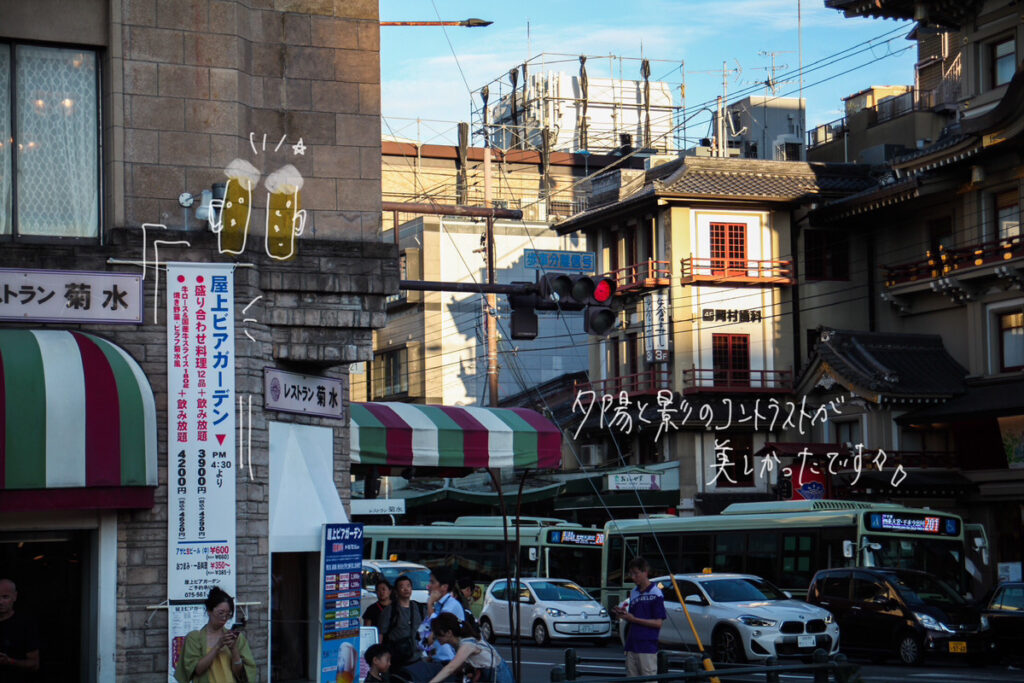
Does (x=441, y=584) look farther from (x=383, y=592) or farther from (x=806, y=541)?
(x=806, y=541)

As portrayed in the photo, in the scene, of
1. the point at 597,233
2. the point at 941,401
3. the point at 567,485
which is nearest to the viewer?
the point at 941,401

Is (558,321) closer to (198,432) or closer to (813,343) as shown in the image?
(813,343)

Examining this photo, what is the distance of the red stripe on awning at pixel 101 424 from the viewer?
13.3 m

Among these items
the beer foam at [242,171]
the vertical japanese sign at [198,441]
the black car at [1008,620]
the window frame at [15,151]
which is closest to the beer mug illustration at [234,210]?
the beer foam at [242,171]

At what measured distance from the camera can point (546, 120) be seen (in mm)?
67562

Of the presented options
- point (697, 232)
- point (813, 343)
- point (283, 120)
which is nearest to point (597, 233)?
point (697, 232)

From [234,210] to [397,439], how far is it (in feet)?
14.7

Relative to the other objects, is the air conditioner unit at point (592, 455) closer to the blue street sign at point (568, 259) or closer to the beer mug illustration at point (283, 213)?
the blue street sign at point (568, 259)

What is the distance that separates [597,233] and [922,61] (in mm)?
15634

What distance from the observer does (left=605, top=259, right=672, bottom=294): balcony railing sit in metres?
51.6

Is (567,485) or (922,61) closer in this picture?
(567,485)

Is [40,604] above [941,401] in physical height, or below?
below

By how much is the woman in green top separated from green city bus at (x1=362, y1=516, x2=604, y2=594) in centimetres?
2523

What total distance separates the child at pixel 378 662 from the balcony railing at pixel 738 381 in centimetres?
3720
